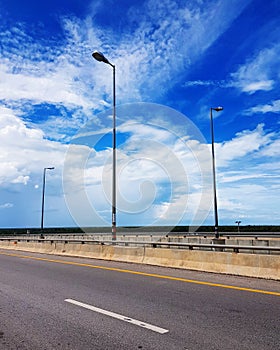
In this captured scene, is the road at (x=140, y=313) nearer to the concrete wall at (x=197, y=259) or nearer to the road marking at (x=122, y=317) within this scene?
the road marking at (x=122, y=317)

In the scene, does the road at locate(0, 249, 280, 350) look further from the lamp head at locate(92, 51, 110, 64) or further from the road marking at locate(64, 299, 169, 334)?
the lamp head at locate(92, 51, 110, 64)

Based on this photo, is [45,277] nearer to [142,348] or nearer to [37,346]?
[37,346]

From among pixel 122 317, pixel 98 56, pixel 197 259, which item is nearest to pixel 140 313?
pixel 122 317

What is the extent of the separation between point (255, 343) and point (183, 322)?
50.5 inches

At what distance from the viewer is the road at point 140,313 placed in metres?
4.68

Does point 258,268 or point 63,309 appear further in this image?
point 258,268

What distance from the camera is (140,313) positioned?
6.09 metres

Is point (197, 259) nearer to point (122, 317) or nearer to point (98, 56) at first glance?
point (122, 317)

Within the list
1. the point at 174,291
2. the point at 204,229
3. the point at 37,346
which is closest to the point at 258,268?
the point at 174,291

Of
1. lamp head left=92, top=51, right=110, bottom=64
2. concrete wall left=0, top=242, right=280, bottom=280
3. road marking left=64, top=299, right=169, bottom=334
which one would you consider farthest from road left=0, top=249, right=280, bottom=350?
lamp head left=92, top=51, right=110, bottom=64

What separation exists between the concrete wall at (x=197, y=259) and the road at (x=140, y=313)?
511 millimetres

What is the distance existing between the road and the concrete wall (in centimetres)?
51

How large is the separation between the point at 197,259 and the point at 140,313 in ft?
19.5

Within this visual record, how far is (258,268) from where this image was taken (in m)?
9.82
